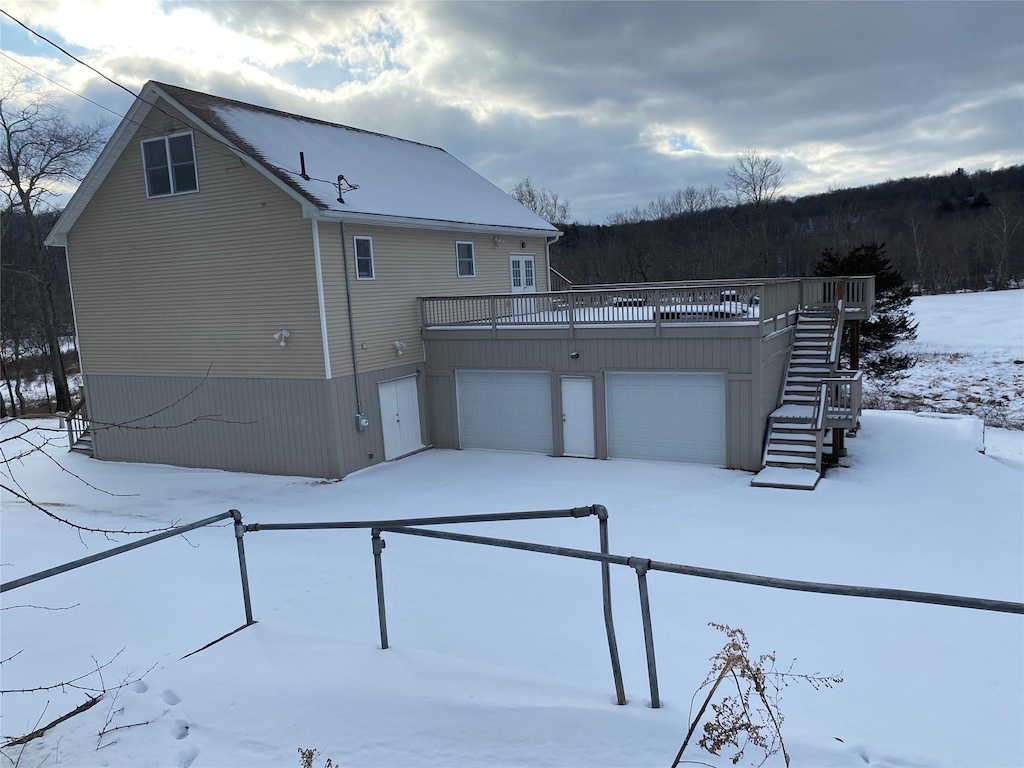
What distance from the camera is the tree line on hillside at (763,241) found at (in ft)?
167

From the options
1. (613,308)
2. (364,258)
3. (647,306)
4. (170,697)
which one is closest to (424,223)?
(364,258)

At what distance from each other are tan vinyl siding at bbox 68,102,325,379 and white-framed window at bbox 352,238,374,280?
1.24 metres

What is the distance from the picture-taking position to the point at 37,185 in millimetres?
27656

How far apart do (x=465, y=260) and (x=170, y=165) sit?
7507 mm

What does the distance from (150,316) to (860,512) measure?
1615cm

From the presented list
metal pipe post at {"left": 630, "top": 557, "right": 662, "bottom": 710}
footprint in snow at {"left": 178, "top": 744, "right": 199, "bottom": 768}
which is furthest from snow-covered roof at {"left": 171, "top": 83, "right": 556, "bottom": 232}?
metal pipe post at {"left": 630, "top": 557, "right": 662, "bottom": 710}

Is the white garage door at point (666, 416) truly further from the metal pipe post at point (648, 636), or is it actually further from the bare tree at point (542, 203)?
the bare tree at point (542, 203)

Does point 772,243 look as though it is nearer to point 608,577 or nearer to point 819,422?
point 819,422

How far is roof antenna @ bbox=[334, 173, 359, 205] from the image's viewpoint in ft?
48.0

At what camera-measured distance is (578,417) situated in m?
15.6

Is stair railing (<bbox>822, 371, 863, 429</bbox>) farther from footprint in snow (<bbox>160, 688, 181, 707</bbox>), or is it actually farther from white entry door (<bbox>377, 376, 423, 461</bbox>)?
footprint in snow (<bbox>160, 688, 181, 707</bbox>)

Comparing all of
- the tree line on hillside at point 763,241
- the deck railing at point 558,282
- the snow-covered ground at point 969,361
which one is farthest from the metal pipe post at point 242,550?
the tree line on hillside at point 763,241

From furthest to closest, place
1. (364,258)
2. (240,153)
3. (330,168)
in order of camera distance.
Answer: (330,168), (364,258), (240,153)

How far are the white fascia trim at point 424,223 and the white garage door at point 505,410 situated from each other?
375cm
